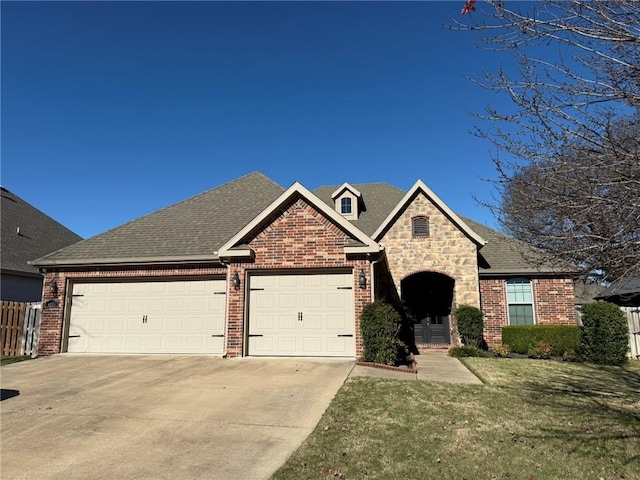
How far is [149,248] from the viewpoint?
503 inches

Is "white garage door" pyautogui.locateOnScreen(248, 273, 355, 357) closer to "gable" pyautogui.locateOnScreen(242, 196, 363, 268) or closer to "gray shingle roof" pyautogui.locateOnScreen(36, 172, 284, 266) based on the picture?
"gable" pyautogui.locateOnScreen(242, 196, 363, 268)

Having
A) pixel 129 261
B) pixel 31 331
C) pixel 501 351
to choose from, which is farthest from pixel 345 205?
pixel 31 331

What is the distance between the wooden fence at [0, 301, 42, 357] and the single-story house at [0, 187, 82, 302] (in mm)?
3359

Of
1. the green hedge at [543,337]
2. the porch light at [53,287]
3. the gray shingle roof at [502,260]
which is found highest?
the gray shingle roof at [502,260]

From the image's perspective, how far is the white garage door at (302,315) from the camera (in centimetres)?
1077

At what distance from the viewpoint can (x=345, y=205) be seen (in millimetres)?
20016

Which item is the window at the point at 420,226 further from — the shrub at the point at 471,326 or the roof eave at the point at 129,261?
the roof eave at the point at 129,261

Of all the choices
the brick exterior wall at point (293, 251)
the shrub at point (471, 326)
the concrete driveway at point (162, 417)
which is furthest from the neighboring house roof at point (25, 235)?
the shrub at point (471, 326)

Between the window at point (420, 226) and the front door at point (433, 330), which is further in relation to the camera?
the front door at point (433, 330)

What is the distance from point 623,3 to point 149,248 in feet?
40.7

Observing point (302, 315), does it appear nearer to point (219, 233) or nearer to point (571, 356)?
point (219, 233)

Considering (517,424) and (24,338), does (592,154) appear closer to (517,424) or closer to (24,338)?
(517,424)

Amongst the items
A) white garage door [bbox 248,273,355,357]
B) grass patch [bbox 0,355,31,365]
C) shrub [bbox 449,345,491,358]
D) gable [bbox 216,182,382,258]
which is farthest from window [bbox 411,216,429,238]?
grass patch [bbox 0,355,31,365]

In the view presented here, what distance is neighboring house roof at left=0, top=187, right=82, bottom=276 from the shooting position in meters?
18.6
